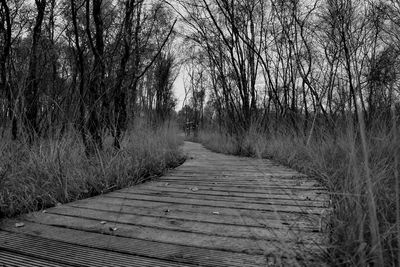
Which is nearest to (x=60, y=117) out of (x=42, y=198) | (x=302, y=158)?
(x=42, y=198)

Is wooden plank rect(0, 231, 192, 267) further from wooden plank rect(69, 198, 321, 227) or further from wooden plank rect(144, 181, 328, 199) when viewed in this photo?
wooden plank rect(144, 181, 328, 199)

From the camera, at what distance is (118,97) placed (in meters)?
3.52

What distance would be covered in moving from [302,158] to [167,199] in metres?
2.51

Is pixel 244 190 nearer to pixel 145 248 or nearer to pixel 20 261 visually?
pixel 145 248

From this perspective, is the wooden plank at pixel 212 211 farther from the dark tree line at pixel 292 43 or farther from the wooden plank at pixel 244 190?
the dark tree line at pixel 292 43

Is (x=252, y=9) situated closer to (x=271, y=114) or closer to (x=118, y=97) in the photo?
(x=271, y=114)

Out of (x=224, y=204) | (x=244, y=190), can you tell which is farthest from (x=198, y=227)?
(x=244, y=190)

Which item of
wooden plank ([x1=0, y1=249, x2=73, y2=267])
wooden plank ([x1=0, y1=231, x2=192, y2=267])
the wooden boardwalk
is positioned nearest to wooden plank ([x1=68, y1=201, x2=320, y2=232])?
the wooden boardwalk

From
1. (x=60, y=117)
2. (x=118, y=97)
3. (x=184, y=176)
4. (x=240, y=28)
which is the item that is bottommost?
(x=184, y=176)

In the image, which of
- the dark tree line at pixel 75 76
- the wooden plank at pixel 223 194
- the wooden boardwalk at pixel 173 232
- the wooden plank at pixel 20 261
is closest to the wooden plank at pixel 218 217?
the wooden boardwalk at pixel 173 232

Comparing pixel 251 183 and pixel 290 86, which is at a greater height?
pixel 290 86

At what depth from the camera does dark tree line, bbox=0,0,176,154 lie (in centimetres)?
287

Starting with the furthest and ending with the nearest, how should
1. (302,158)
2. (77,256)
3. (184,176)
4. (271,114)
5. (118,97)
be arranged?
(271,114) → (302,158) → (118,97) → (184,176) → (77,256)

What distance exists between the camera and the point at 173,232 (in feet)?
4.16
